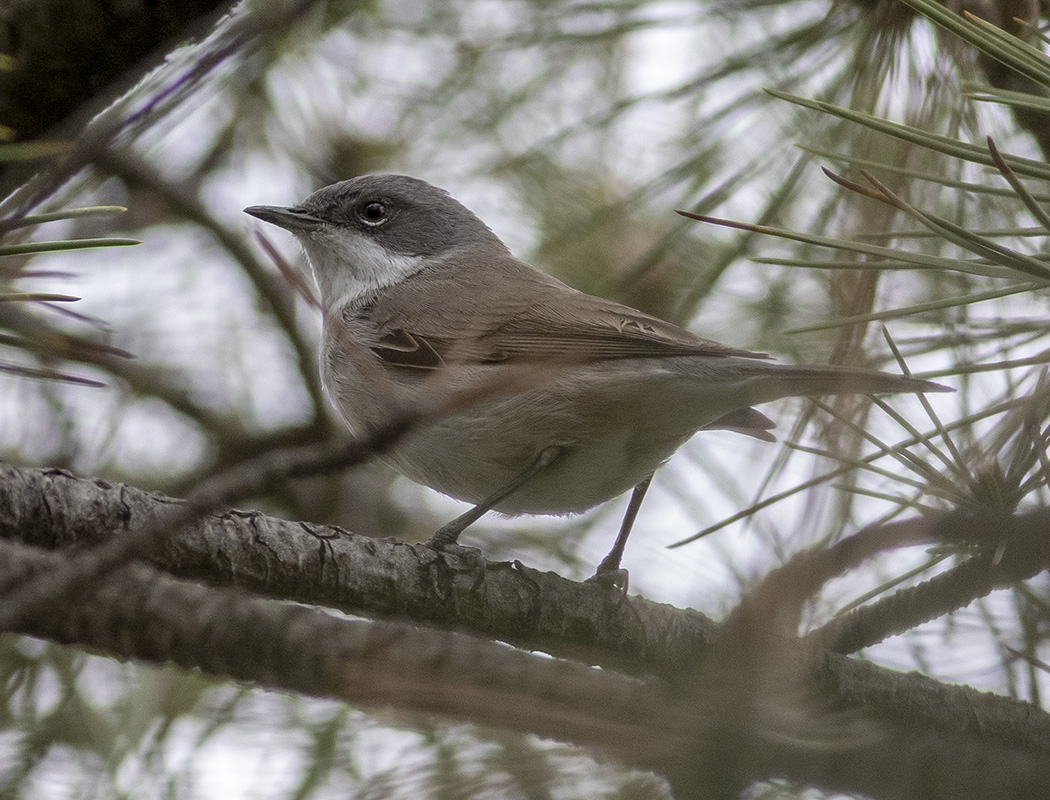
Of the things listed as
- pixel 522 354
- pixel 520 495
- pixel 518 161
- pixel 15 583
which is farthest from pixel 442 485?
pixel 15 583

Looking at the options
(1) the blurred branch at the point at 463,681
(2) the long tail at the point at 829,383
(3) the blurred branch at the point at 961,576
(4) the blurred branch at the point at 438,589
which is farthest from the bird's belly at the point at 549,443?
(1) the blurred branch at the point at 463,681

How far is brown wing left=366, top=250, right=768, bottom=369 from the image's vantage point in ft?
12.4

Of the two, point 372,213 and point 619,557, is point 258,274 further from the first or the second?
point 619,557

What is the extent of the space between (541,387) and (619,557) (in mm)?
775

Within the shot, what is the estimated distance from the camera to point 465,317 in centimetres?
427

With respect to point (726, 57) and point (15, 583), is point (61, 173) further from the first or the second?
point (726, 57)

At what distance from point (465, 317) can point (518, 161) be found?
31.3 inches

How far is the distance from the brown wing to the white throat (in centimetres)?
28

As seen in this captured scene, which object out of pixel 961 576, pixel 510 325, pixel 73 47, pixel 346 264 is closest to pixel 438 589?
pixel 961 576

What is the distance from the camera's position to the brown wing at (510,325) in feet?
12.4

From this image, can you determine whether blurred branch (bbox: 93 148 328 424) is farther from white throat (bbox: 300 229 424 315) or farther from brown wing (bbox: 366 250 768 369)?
brown wing (bbox: 366 250 768 369)

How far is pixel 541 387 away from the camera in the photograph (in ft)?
12.1

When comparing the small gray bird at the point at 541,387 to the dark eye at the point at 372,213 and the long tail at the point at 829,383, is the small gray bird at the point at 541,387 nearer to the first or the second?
the long tail at the point at 829,383

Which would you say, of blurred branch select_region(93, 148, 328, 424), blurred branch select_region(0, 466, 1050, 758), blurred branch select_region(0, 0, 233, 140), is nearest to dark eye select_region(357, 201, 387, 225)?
blurred branch select_region(93, 148, 328, 424)
